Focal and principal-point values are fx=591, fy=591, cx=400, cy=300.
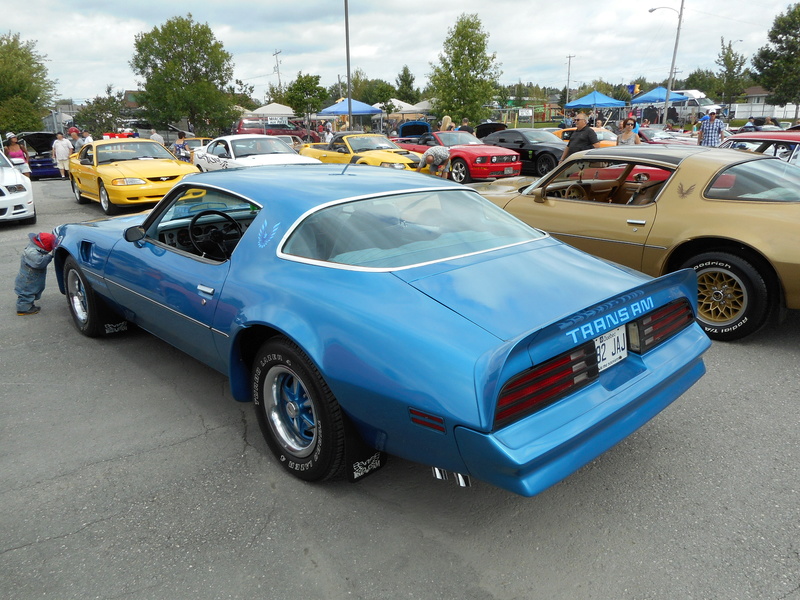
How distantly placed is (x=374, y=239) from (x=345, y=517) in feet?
4.24

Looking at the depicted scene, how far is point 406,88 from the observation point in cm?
6894

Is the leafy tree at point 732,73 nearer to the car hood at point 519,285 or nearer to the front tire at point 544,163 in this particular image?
the front tire at point 544,163

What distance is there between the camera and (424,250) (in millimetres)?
2889

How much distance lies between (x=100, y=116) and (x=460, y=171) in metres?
25.9

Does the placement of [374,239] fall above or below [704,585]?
above

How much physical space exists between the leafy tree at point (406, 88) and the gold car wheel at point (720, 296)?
66.9 metres

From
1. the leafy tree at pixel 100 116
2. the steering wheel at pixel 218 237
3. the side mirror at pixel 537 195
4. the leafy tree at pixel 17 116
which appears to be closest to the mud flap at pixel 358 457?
the steering wheel at pixel 218 237

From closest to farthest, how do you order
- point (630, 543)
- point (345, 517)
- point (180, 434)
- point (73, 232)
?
point (630, 543) → point (345, 517) → point (180, 434) → point (73, 232)

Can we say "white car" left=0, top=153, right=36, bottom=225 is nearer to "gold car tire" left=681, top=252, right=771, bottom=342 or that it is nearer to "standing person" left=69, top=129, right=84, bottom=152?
"standing person" left=69, top=129, right=84, bottom=152

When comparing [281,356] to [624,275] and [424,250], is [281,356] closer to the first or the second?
[424,250]

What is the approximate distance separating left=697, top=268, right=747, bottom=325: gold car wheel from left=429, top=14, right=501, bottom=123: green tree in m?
30.3

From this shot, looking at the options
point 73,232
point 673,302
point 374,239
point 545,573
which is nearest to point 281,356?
point 374,239

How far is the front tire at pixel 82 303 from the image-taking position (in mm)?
4566

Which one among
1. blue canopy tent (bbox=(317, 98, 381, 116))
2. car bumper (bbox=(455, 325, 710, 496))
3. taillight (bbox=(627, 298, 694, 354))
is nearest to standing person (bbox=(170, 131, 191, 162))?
blue canopy tent (bbox=(317, 98, 381, 116))
